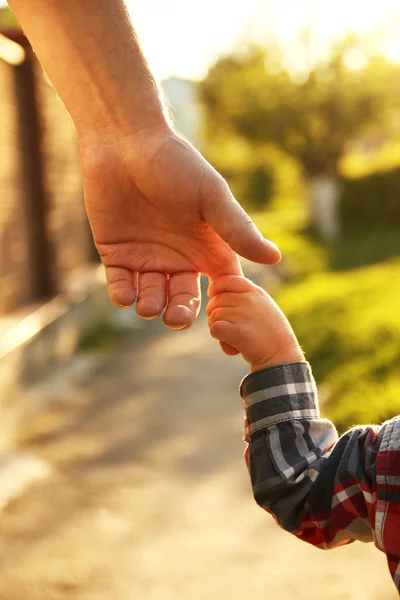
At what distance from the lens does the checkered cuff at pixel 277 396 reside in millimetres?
1403

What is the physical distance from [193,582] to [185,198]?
1.50 m

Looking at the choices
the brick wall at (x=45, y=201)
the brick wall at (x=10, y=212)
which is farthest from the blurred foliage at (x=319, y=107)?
the brick wall at (x=10, y=212)

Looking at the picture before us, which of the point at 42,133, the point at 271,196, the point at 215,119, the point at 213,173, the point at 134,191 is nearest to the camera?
the point at 213,173

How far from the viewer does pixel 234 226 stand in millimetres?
1375

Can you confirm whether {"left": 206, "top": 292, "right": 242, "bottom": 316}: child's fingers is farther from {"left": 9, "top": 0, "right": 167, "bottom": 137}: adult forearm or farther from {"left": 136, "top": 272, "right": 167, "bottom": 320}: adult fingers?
{"left": 9, "top": 0, "right": 167, "bottom": 137}: adult forearm

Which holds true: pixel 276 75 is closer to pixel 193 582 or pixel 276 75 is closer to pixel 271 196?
pixel 271 196

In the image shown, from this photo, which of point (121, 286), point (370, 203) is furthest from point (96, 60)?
point (370, 203)

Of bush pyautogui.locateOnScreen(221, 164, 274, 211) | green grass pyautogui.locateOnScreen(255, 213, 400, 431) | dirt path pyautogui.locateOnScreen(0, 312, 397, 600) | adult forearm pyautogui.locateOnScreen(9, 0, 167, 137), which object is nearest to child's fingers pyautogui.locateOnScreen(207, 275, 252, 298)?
adult forearm pyautogui.locateOnScreen(9, 0, 167, 137)

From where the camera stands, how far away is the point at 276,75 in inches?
819

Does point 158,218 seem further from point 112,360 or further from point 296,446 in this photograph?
point 112,360

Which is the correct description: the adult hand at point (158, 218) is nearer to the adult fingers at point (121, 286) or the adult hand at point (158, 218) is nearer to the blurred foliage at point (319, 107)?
the adult fingers at point (121, 286)

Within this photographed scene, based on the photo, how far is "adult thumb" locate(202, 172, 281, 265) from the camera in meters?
1.35

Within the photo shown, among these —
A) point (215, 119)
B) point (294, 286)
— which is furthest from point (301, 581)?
point (215, 119)

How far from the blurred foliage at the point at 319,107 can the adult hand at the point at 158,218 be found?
60.2 ft
